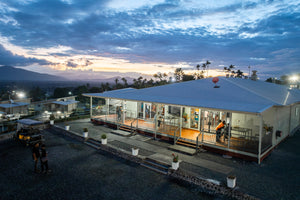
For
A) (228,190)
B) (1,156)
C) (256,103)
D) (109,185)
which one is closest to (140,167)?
(109,185)

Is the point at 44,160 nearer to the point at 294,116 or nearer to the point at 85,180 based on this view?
the point at 85,180

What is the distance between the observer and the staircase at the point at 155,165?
31.1ft

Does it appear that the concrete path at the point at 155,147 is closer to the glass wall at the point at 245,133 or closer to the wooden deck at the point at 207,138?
the wooden deck at the point at 207,138

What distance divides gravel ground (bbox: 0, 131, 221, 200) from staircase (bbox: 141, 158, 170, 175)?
0.91ft

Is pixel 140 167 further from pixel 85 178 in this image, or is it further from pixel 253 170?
pixel 253 170

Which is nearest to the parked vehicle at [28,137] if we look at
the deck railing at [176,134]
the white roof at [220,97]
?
the white roof at [220,97]

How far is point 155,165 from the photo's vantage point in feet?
32.5

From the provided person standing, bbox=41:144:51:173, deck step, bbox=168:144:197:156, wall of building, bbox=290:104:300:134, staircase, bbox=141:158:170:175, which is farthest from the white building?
person standing, bbox=41:144:51:173

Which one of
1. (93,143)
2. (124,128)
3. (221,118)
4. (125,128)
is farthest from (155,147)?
(221,118)

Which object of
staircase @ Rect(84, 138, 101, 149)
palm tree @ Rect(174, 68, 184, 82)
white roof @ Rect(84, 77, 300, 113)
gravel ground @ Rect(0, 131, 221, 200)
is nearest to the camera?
gravel ground @ Rect(0, 131, 221, 200)

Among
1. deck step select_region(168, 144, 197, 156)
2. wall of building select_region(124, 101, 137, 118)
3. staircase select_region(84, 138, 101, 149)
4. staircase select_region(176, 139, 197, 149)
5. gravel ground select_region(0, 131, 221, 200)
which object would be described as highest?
wall of building select_region(124, 101, 137, 118)

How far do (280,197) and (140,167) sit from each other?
6.15m

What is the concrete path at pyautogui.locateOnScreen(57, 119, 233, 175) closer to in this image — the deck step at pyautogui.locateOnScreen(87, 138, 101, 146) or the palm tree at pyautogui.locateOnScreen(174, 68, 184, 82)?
the deck step at pyautogui.locateOnScreen(87, 138, 101, 146)

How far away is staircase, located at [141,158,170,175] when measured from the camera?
31.1 feet
